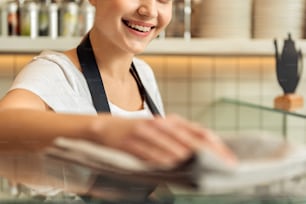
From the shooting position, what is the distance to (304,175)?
28cm

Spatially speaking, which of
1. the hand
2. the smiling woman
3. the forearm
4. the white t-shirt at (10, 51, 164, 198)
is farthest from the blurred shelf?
the hand

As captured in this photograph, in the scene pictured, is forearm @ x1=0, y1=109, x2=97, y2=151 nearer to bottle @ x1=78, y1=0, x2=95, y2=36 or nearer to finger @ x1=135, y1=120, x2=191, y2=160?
finger @ x1=135, y1=120, x2=191, y2=160

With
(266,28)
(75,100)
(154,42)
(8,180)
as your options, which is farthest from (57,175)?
(266,28)

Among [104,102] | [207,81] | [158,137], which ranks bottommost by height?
[207,81]

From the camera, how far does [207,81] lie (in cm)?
107

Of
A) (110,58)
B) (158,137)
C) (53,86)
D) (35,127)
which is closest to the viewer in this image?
(158,137)

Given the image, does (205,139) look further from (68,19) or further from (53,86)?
(68,19)

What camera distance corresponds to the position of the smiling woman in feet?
→ 0.81

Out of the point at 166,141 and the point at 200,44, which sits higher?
the point at 166,141

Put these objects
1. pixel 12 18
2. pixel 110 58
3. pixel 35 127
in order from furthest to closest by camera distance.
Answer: pixel 12 18 < pixel 110 58 < pixel 35 127

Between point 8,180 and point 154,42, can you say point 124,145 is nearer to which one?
point 8,180

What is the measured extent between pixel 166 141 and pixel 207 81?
32.8 inches

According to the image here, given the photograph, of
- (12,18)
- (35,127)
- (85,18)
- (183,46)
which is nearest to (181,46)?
(183,46)

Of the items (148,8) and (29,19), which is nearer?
(148,8)
